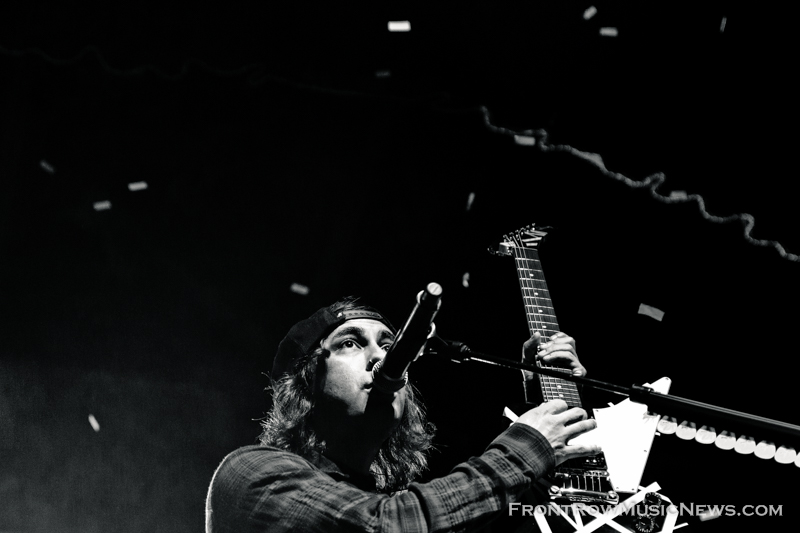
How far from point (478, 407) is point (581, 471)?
105 cm

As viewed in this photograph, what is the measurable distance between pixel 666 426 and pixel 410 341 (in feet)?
4.68

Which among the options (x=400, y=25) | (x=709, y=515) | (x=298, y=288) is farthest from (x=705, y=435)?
(x=400, y=25)

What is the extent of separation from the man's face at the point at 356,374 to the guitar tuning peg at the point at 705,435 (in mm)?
1113

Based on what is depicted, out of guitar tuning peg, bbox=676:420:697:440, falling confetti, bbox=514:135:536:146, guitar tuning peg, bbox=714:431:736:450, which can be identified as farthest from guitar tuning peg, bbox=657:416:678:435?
falling confetti, bbox=514:135:536:146

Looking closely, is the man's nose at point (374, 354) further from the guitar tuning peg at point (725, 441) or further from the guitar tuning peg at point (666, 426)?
the guitar tuning peg at point (725, 441)

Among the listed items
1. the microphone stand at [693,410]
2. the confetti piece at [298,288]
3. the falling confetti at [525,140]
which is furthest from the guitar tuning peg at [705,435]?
the confetti piece at [298,288]

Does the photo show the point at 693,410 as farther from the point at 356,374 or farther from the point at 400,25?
the point at 400,25

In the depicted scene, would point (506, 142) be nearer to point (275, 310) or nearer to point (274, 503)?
point (275, 310)

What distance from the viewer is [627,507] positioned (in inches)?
87.4

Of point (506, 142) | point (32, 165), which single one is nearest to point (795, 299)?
point (506, 142)

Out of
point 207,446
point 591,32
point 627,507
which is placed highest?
point 591,32

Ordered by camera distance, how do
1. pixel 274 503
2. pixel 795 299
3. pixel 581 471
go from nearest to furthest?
pixel 274 503 → pixel 581 471 → pixel 795 299

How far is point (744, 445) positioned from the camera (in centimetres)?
246

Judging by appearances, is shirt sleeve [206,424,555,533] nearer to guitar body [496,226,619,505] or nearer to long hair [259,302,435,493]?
guitar body [496,226,619,505]
